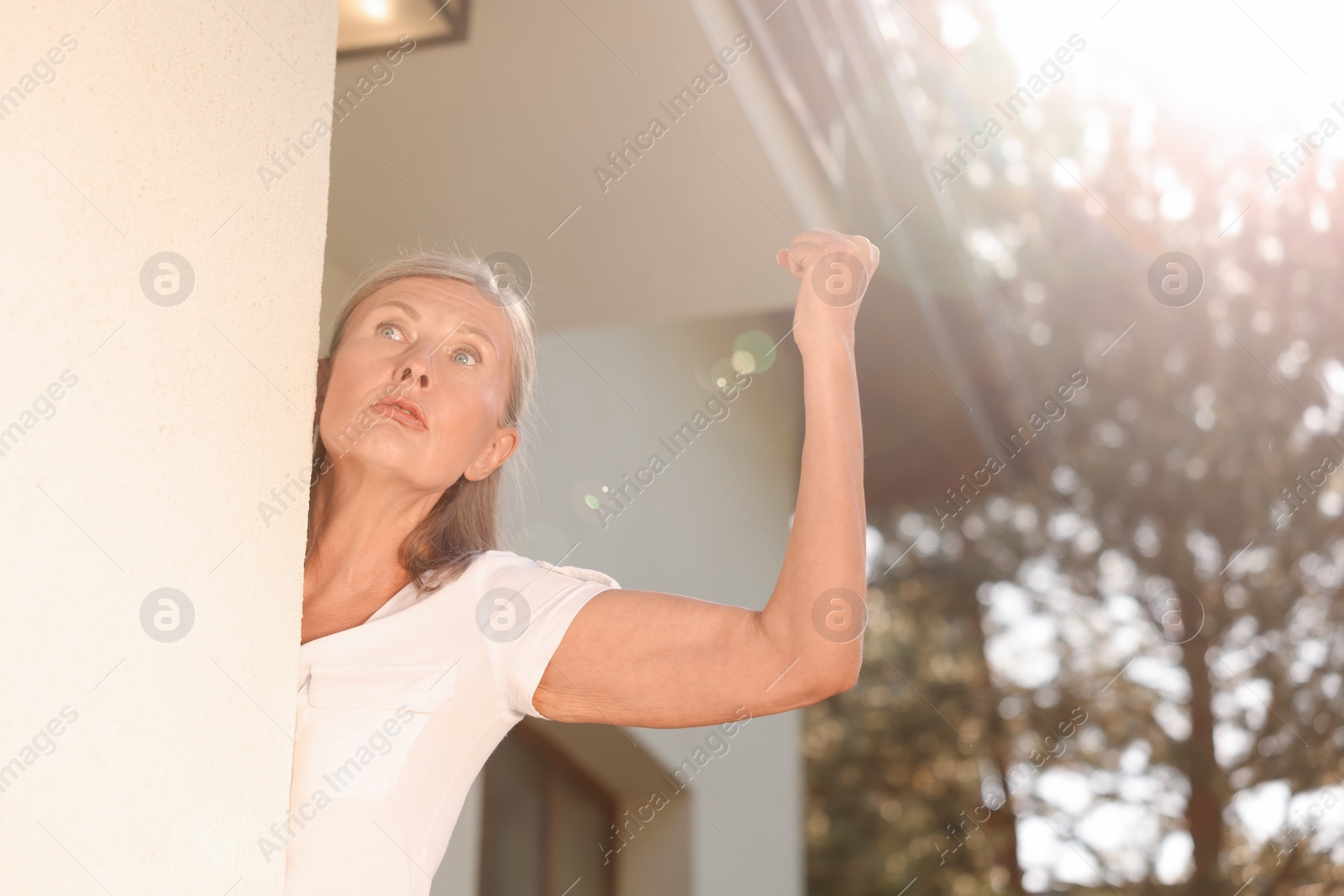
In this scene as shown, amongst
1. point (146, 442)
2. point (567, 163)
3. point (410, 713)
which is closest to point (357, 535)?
point (410, 713)

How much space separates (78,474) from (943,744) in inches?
475

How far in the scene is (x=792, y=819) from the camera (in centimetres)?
690

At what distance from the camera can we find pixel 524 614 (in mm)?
1606

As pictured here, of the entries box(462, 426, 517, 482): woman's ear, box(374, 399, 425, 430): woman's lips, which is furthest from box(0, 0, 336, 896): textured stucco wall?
box(462, 426, 517, 482): woman's ear

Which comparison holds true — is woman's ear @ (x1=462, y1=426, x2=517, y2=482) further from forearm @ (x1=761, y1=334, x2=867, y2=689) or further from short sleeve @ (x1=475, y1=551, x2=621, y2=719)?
forearm @ (x1=761, y1=334, x2=867, y2=689)

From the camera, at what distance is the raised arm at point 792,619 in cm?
146

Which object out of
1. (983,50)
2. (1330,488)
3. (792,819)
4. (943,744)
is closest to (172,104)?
(792,819)

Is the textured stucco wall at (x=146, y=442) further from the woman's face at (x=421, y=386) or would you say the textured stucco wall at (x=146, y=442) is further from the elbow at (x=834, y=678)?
the elbow at (x=834, y=678)

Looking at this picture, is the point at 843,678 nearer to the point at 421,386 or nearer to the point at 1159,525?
the point at 421,386

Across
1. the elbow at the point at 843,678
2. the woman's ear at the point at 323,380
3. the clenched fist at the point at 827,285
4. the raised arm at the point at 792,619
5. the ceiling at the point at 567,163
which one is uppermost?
the ceiling at the point at 567,163

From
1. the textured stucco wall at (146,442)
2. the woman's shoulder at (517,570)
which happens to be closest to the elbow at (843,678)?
the woman's shoulder at (517,570)

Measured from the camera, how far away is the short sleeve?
5.15 feet

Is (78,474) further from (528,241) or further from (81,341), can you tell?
(528,241)

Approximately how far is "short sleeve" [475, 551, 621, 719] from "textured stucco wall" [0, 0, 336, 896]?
429 millimetres
